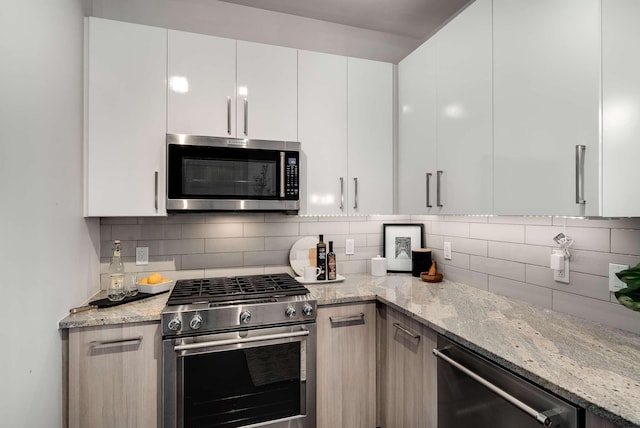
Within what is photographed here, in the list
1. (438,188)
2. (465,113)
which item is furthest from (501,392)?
(465,113)

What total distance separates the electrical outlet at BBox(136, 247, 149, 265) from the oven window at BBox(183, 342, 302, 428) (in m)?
0.81

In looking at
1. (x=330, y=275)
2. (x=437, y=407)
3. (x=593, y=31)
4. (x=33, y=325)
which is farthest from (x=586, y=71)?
(x=33, y=325)

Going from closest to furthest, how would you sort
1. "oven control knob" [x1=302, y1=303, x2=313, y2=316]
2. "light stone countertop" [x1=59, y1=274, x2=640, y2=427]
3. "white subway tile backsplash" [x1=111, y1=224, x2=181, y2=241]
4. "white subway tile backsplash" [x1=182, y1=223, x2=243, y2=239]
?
"light stone countertop" [x1=59, y1=274, x2=640, y2=427], "oven control knob" [x1=302, y1=303, x2=313, y2=316], "white subway tile backsplash" [x1=111, y1=224, x2=181, y2=241], "white subway tile backsplash" [x1=182, y1=223, x2=243, y2=239]

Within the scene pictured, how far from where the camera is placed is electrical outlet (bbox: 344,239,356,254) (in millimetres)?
Result: 2566

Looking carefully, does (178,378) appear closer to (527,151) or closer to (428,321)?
(428,321)

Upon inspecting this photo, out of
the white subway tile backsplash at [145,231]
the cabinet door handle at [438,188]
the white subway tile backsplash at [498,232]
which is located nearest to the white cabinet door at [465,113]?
the cabinet door handle at [438,188]

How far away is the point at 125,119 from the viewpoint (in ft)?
5.94

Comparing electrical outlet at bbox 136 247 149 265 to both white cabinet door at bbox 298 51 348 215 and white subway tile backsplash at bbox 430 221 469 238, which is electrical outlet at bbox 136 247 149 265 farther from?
white subway tile backsplash at bbox 430 221 469 238

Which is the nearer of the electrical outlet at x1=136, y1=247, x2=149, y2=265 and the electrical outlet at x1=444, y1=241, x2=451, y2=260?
the electrical outlet at x1=136, y1=247, x2=149, y2=265

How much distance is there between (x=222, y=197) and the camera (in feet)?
6.33

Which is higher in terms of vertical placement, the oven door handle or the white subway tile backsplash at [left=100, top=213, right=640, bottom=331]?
the white subway tile backsplash at [left=100, top=213, right=640, bottom=331]

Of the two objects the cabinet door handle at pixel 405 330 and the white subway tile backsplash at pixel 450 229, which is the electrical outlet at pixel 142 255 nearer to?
the cabinet door handle at pixel 405 330

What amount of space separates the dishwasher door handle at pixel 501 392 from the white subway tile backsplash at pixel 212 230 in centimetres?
144

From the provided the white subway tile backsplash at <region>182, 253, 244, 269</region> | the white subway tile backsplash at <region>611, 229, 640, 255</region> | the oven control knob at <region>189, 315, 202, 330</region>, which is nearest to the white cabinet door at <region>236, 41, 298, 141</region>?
the white subway tile backsplash at <region>182, 253, 244, 269</region>
